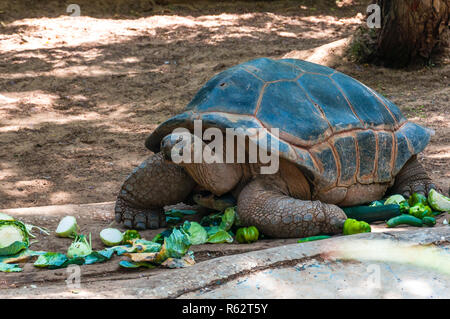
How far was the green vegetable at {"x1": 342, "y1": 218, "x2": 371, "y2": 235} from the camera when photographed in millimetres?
3043

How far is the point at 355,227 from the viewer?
3090mm

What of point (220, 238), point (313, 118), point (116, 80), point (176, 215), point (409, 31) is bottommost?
point (176, 215)

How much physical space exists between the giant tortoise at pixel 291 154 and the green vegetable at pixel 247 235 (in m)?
0.05

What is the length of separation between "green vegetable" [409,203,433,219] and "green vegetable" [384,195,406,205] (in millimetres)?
252

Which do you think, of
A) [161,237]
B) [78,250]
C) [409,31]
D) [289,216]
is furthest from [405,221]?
[409,31]

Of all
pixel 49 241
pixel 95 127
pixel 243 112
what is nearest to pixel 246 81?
pixel 243 112

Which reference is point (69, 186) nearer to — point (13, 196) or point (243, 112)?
point (13, 196)

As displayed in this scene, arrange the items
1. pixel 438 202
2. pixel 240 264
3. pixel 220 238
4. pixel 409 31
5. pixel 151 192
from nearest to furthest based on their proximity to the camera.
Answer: pixel 240 264 < pixel 220 238 < pixel 438 202 < pixel 151 192 < pixel 409 31

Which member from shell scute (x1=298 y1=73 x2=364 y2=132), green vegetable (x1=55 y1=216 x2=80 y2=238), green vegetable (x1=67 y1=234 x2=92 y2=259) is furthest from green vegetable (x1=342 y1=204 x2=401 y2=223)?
green vegetable (x1=55 y1=216 x2=80 y2=238)

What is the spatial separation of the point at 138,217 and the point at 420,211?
1.71 metres

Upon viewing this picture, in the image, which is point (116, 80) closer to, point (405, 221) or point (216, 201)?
point (216, 201)

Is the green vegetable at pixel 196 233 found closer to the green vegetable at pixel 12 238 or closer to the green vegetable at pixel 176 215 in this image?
the green vegetable at pixel 176 215

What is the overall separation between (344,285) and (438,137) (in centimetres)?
360

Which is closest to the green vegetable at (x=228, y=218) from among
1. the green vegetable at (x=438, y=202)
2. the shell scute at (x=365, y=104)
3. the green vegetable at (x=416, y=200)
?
the shell scute at (x=365, y=104)
